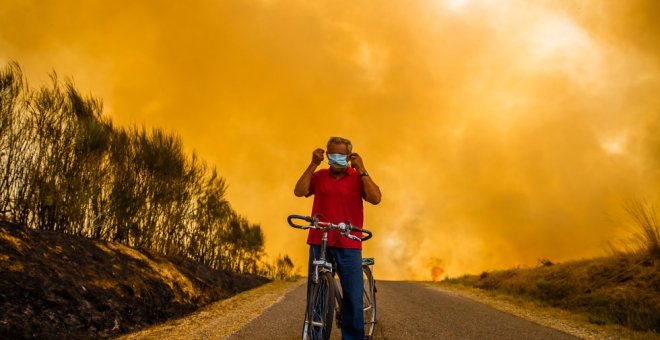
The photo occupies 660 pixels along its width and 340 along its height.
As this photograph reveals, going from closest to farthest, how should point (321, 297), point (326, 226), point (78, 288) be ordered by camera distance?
point (326, 226)
point (321, 297)
point (78, 288)

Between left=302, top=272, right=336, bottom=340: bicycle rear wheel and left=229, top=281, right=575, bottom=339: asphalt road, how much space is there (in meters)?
2.13

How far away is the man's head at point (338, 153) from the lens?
13.1ft

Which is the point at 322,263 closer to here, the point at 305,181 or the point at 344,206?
the point at 344,206

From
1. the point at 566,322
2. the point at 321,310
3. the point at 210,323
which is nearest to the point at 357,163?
the point at 321,310

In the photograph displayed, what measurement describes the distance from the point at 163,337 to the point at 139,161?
634 cm

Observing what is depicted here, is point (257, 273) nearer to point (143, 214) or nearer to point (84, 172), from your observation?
point (143, 214)

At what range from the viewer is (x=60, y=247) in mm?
6848

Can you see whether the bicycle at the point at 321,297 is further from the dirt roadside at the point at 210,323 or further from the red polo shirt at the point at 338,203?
the dirt roadside at the point at 210,323

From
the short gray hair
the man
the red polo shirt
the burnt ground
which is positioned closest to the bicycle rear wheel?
the man

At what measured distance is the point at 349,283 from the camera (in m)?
3.91

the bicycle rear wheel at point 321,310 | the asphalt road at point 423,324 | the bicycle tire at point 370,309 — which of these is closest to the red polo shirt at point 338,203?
the bicycle rear wheel at point 321,310

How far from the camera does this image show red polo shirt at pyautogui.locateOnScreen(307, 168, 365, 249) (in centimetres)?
388

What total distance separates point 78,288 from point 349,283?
170 inches

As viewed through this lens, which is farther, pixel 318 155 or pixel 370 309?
pixel 370 309
